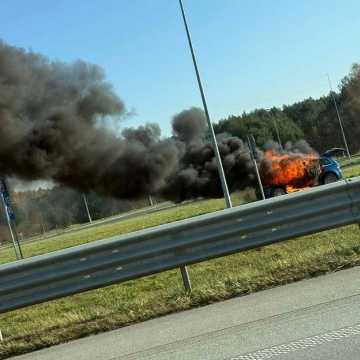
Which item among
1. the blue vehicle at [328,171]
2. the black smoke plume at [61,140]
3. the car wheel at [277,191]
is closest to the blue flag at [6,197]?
the black smoke plume at [61,140]

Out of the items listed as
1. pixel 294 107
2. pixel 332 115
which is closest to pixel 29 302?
pixel 332 115

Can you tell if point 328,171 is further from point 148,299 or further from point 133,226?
point 148,299

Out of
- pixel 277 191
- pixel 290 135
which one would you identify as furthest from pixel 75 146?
pixel 290 135

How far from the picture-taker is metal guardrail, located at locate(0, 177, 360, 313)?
265 inches

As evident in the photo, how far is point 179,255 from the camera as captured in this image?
708 cm

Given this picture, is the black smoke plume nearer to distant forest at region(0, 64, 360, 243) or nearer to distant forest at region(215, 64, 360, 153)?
distant forest at region(215, 64, 360, 153)

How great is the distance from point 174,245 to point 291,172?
59.3 feet

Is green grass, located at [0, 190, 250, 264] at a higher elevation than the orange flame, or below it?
below

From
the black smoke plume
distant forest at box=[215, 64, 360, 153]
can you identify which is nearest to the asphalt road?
the black smoke plume

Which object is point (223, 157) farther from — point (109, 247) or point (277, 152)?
point (109, 247)

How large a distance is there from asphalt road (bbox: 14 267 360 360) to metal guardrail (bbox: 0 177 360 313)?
740 mm

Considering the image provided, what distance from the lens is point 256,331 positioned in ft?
17.1

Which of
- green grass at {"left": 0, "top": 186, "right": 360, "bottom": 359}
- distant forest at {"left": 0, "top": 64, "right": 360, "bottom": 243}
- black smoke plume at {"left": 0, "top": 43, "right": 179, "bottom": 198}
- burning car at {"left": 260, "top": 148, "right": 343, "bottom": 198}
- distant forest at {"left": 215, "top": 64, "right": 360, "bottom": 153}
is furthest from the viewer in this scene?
distant forest at {"left": 0, "top": 64, "right": 360, "bottom": 243}

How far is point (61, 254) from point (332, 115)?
90105 millimetres
